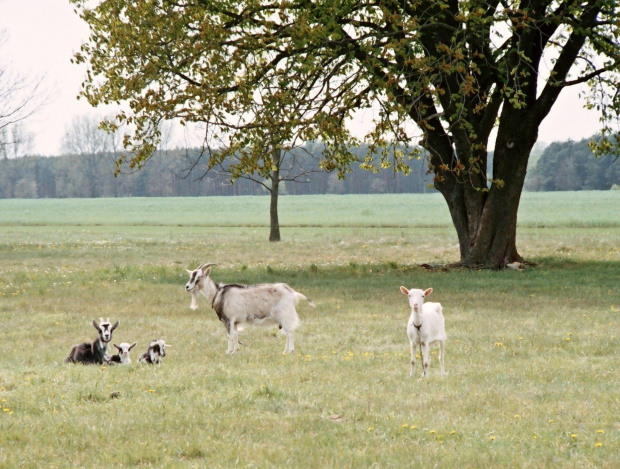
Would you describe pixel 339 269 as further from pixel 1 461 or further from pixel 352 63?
pixel 1 461

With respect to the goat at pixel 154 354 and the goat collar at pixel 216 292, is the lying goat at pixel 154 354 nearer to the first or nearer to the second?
the goat at pixel 154 354

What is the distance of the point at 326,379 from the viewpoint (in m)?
10.9

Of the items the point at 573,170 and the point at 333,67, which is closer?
the point at 333,67

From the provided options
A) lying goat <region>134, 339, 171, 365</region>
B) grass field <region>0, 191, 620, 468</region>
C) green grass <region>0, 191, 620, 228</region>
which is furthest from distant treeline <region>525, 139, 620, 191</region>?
lying goat <region>134, 339, 171, 365</region>

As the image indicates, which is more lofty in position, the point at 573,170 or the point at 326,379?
the point at 573,170

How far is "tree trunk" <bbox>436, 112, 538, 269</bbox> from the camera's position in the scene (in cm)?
2719

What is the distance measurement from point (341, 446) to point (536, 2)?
22078 mm

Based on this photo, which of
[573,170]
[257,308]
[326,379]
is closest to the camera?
[326,379]

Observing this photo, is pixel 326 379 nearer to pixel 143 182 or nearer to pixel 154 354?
pixel 154 354

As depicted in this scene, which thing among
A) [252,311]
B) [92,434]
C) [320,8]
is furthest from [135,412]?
[320,8]

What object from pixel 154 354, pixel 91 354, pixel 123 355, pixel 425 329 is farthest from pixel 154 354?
pixel 425 329

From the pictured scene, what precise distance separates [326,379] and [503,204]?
1774cm

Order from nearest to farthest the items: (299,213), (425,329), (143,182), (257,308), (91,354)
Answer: (425,329), (91,354), (257,308), (299,213), (143,182)

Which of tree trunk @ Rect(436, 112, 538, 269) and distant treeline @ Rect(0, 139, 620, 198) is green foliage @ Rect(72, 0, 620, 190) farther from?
distant treeline @ Rect(0, 139, 620, 198)
